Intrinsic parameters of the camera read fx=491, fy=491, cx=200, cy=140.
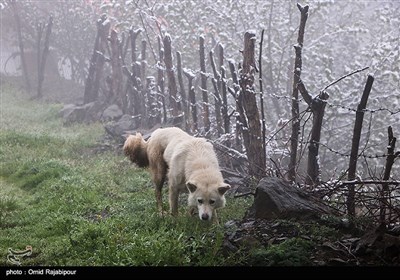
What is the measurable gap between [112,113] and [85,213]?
10.3 m

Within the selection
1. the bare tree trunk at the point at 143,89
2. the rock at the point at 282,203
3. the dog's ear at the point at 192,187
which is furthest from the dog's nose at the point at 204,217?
the bare tree trunk at the point at 143,89

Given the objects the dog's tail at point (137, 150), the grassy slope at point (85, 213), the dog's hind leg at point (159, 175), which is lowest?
the grassy slope at point (85, 213)

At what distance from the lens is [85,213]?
775 cm

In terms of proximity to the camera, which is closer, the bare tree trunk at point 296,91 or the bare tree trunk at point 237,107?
the bare tree trunk at point 296,91

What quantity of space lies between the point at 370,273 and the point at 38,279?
8.37 feet

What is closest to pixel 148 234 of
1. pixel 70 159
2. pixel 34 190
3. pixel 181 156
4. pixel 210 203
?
pixel 210 203

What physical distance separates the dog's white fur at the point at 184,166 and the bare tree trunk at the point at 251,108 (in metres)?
1.37

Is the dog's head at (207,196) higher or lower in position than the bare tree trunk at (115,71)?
lower

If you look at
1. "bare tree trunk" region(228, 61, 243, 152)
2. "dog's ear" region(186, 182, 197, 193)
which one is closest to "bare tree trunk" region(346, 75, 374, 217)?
"dog's ear" region(186, 182, 197, 193)

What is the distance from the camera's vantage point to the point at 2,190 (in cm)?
919

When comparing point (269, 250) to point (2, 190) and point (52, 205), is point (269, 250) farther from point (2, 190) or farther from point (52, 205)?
point (2, 190)

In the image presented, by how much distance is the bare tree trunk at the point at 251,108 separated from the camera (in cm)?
873

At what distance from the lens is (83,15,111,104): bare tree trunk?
63.9 feet

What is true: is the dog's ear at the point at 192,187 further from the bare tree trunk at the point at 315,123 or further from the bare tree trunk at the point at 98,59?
the bare tree trunk at the point at 98,59
